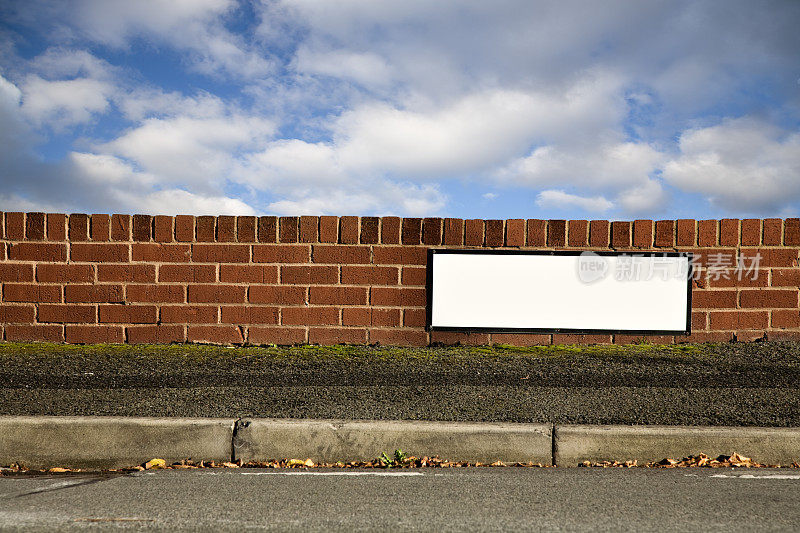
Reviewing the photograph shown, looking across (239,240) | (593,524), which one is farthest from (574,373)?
(239,240)

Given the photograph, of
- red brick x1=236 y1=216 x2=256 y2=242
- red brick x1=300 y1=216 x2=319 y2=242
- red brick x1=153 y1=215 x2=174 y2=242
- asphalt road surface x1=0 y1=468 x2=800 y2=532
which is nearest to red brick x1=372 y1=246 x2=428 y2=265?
red brick x1=300 y1=216 x2=319 y2=242

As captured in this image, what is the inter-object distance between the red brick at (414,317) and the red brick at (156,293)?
2545mm

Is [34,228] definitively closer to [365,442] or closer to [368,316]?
[368,316]

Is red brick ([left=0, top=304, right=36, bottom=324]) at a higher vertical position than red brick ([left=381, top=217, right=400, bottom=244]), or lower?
lower

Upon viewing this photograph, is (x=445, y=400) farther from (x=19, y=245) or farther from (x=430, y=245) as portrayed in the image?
(x=19, y=245)

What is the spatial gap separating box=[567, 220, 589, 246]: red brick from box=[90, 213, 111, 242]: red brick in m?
5.31

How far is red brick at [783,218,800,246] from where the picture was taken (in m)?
6.88

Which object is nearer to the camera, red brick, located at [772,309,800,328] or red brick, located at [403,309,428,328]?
red brick, located at [403,309,428,328]

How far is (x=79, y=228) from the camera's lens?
661 centimetres

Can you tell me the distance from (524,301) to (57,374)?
490 centimetres

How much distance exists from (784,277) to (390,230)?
186 inches

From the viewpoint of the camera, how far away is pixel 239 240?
21.6 feet

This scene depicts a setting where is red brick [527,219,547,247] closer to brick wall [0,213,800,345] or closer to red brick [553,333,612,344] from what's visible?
brick wall [0,213,800,345]

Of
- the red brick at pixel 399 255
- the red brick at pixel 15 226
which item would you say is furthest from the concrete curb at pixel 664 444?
the red brick at pixel 15 226
